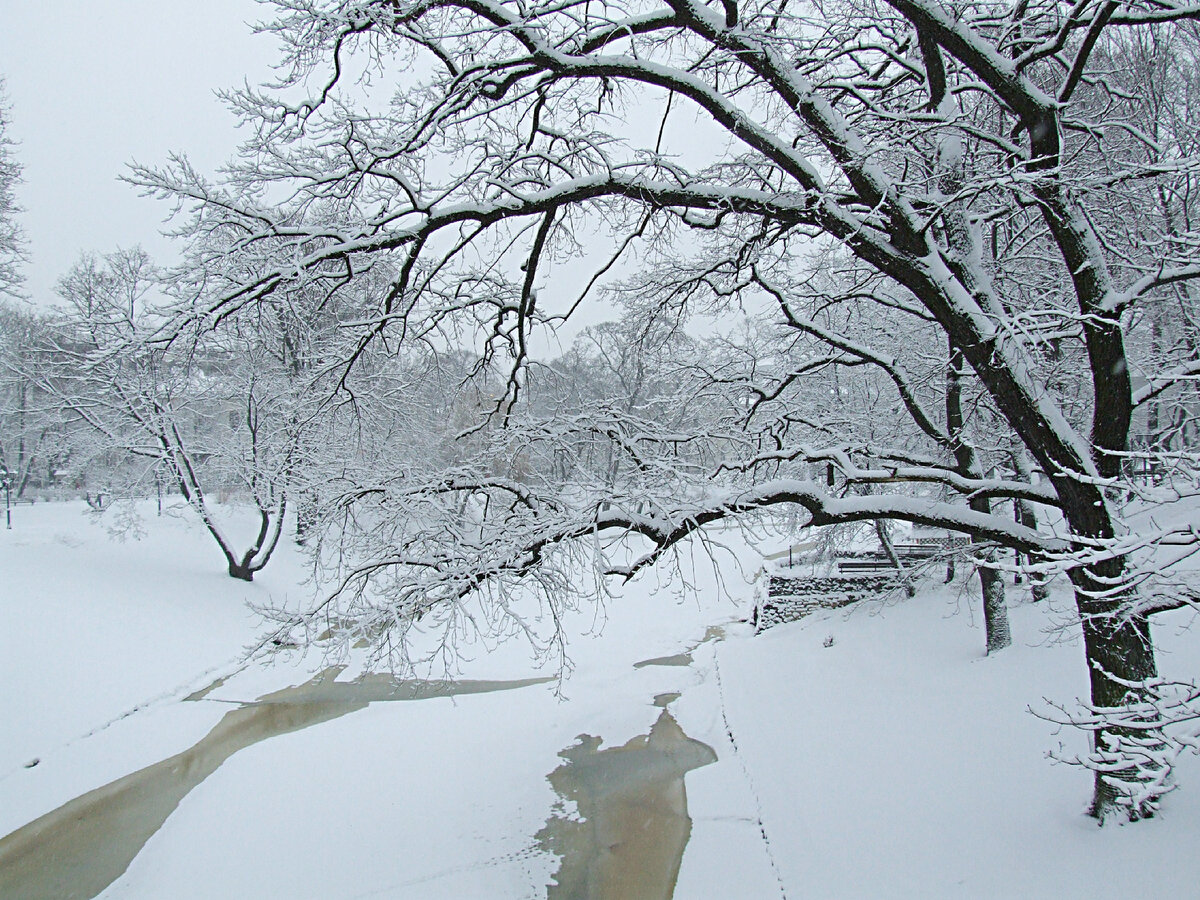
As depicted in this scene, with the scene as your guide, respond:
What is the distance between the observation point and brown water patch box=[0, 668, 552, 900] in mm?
7539

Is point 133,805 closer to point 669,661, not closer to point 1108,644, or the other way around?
point 669,661

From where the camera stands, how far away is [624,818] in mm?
8133

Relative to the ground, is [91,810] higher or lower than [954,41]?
lower

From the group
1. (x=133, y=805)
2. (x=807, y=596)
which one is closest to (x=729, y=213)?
(x=133, y=805)

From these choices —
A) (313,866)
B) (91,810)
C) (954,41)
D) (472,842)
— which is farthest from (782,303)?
(91,810)

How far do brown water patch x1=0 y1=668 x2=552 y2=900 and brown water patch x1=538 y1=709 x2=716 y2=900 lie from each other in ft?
8.15

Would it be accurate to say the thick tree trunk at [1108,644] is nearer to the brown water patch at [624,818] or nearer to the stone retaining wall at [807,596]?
the brown water patch at [624,818]

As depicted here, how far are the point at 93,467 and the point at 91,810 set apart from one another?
16324 millimetres

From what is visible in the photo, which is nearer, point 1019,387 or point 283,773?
point 1019,387

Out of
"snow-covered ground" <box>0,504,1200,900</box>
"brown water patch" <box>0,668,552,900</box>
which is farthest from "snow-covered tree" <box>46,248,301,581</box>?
"brown water patch" <box>0,668,552,900</box>

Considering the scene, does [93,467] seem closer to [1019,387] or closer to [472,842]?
[472,842]

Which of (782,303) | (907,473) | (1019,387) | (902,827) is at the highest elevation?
(782,303)

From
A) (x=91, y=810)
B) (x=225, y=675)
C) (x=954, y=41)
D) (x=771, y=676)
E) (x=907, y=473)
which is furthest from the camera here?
(x=225, y=675)

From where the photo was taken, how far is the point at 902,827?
20.8ft
